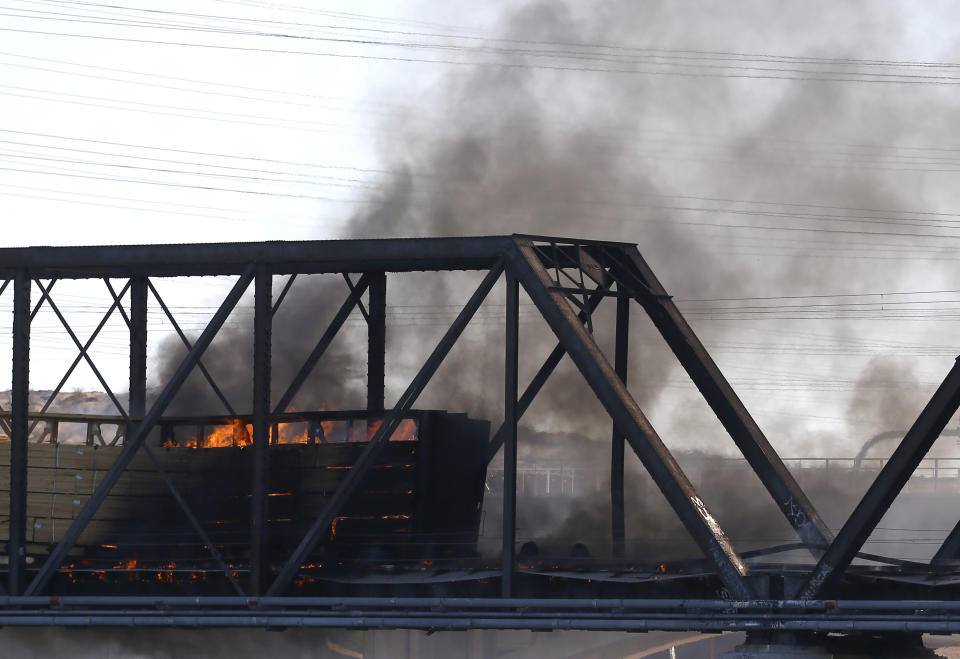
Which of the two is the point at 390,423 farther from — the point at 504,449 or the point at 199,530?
the point at 199,530

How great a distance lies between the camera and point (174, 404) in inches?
1646

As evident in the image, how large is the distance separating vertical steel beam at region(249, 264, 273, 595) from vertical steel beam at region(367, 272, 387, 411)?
3.01 meters

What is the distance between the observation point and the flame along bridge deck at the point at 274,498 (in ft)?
72.4

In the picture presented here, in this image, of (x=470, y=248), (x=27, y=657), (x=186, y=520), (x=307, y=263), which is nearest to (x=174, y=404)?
(x=27, y=657)

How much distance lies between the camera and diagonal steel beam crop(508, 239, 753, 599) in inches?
661

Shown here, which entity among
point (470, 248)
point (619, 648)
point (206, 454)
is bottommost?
point (619, 648)

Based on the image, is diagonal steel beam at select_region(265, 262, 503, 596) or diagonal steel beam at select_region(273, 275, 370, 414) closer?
diagonal steel beam at select_region(265, 262, 503, 596)

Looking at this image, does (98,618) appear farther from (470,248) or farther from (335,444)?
(470,248)

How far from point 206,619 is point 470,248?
23.3 feet

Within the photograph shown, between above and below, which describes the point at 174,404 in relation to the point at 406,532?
above

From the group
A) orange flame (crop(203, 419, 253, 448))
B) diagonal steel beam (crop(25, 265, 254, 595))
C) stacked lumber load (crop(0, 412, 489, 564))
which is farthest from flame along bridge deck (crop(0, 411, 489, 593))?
diagonal steel beam (crop(25, 265, 254, 595))

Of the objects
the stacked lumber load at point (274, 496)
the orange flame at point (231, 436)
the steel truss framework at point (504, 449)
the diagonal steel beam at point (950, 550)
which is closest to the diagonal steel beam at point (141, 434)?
the steel truss framework at point (504, 449)

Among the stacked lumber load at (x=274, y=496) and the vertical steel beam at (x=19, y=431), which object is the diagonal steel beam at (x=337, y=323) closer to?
the stacked lumber load at (x=274, y=496)

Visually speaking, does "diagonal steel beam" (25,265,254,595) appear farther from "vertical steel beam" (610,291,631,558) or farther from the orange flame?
"vertical steel beam" (610,291,631,558)
